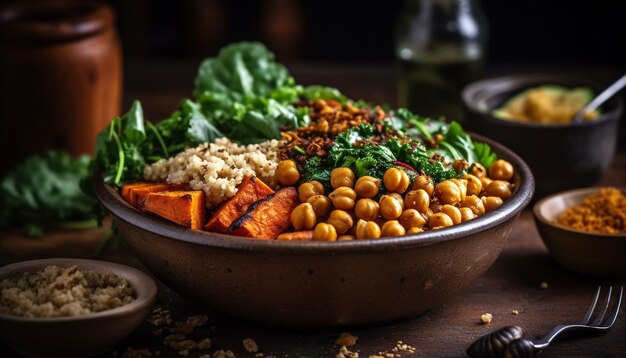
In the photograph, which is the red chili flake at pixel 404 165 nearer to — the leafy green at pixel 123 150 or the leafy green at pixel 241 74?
the leafy green at pixel 123 150

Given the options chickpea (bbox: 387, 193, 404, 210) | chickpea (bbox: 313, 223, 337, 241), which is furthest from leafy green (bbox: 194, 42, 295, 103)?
chickpea (bbox: 313, 223, 337, 241)

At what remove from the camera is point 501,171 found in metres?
2.63

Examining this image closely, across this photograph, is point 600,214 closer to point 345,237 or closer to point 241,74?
point 345,237

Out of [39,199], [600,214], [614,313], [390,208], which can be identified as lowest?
[39,199]

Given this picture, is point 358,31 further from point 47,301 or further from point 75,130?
point 47,301

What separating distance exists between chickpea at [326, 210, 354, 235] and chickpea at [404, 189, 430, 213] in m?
0.18

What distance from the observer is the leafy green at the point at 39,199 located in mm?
3215

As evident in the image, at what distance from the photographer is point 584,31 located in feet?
19.5


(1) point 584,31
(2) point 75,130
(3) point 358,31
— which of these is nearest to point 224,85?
(2) point 75,130

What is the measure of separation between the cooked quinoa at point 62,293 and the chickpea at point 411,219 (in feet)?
2.37

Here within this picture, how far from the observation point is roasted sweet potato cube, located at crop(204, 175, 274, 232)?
2258mm

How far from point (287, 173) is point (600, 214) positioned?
3.62 ft

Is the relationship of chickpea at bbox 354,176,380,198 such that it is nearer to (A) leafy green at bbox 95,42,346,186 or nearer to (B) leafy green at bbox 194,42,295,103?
(A) leafy green at bbox 95,42,346,186

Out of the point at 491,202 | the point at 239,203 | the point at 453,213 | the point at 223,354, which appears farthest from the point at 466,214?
the point at 223,354
